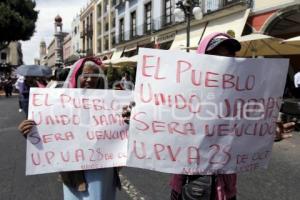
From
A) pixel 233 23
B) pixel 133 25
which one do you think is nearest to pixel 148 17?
pixel 133 25

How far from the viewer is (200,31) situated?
25266mm

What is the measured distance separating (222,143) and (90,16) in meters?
62.3

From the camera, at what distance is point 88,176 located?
3164mm

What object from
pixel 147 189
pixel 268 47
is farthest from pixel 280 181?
pixel 268 47

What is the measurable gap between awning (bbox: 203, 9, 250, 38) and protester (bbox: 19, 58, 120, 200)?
1707 cm

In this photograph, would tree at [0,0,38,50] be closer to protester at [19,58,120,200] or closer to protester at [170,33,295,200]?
protester at [19,58,120,200]

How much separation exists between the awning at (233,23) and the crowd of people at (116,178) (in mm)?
17099

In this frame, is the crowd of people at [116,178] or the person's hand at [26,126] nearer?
the crowd of people at [116,178]

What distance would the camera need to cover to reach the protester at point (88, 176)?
3.12m

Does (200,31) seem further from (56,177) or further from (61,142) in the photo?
(61,142)

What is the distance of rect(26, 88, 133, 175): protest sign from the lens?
123 inches

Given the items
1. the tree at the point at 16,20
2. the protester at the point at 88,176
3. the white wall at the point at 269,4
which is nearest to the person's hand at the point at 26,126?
the protester at the point at 88,176

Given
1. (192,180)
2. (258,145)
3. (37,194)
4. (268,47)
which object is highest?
(268,47)

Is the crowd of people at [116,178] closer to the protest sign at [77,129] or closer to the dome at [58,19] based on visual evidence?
the protest sign at [77,129]
